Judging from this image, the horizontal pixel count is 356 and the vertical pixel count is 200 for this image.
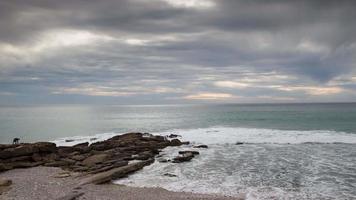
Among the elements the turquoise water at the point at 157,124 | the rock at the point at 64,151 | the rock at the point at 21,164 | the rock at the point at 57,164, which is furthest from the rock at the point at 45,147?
the turquoise water at the point at 157,124

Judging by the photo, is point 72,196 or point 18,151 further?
point 18,151

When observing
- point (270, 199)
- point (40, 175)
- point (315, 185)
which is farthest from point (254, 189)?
point (40, 175)

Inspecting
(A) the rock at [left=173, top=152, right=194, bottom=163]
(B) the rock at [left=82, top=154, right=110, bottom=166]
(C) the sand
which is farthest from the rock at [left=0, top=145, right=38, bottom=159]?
(A) the rock at [left=173, top=152, right=194, bottom=163]

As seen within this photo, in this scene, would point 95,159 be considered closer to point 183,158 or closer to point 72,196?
point 183,158

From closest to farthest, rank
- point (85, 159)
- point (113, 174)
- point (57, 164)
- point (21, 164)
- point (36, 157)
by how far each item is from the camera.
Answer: point (113, 174), point (21, 164), point (57, 164), point (85, 159), point (36, 157)

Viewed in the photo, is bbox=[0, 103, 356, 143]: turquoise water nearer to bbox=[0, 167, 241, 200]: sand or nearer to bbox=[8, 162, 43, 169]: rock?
bbox=[8, 162, 43, 169]: rock

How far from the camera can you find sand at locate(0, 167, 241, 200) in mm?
15773

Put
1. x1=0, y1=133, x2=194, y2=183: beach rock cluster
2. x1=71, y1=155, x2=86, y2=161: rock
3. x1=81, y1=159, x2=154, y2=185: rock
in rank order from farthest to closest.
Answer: x1=71, y1=155, x2=86, y2=161: rock < x1=0, y1=133, x2=194, y2=183: beach rock cluster < x1=81, y1=159, x2=154, y2=185: rock

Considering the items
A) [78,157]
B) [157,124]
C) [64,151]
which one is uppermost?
[64,151]

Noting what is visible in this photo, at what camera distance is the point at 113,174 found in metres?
20.2

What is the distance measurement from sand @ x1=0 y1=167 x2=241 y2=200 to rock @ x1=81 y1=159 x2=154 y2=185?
0.63 meters

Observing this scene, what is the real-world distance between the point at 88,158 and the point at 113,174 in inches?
208

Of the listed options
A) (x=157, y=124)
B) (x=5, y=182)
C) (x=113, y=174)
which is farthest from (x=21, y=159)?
(x=157, y=124)

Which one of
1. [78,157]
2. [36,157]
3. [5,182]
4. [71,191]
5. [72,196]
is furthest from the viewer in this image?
[78,157]
